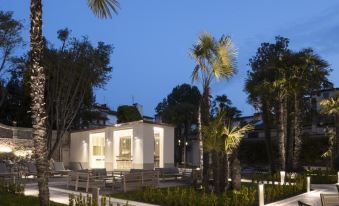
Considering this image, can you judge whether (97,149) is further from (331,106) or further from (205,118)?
(205,118)

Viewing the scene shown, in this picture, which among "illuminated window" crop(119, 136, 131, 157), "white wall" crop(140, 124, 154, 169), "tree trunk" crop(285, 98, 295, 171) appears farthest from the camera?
"illuminated window" crop(119, 136, 131, 157)

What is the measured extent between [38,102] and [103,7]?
2683mm

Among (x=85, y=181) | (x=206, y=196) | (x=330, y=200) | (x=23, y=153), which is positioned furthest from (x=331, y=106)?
(x=23, y=153)

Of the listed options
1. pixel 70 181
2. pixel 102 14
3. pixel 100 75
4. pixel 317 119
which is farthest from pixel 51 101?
pixel 317 119

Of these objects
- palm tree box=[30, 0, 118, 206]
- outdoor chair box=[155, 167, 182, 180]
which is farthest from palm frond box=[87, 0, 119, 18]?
outdoor chair box=[155, 167, 182, 180]

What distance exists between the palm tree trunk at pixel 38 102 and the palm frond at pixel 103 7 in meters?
1.21

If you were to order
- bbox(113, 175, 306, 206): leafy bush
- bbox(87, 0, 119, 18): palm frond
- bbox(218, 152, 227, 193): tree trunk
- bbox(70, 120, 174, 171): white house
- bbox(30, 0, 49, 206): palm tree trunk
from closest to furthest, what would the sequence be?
bbox(30, 0, 49, 206): palm tree trunk
bbox(87, 0, 119, 18): palm frond
bbox(113, 175, 306, 206): leafy bush
bbox(218, 152, 227, 193): tree trunk
bbox(70, 120, 174, 171): white house

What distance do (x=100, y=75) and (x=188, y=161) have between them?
853 inches

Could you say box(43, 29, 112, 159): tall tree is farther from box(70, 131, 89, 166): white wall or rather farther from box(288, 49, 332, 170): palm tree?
box(288, 49, 332, 170): palm tree

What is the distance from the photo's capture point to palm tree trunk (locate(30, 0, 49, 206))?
1000 centimetres

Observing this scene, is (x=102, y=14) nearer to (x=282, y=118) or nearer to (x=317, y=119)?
(x=282, y=118)

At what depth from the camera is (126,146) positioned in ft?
93.7

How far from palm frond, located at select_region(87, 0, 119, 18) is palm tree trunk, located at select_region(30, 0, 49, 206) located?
1.21 metres

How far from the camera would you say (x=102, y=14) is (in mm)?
10820
